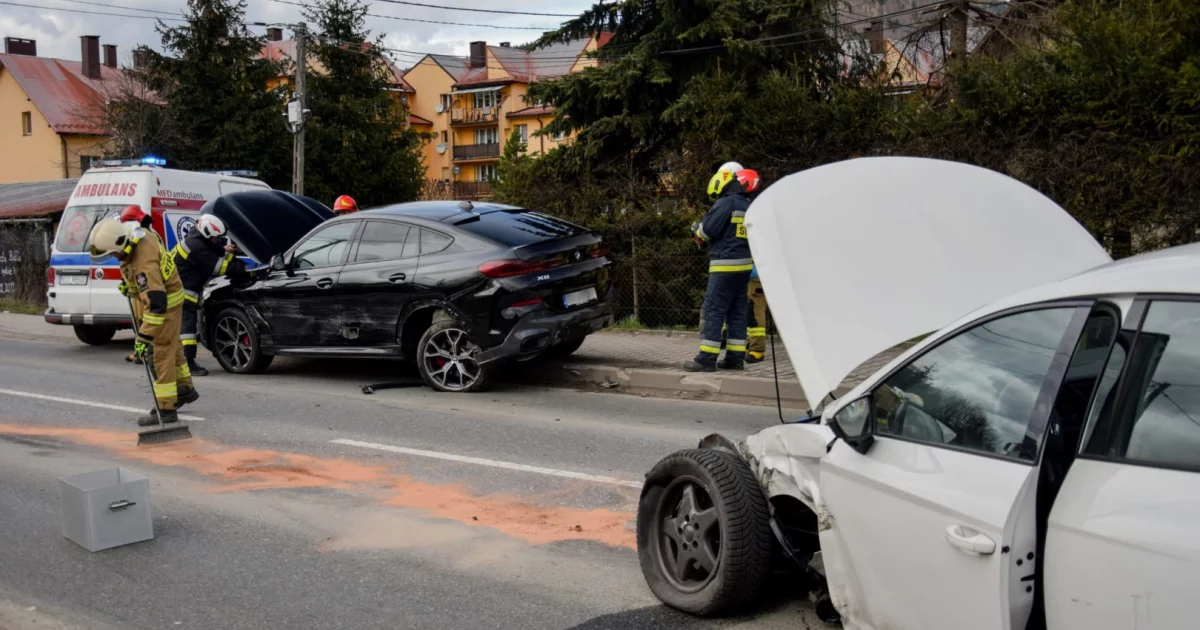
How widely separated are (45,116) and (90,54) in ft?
27.3

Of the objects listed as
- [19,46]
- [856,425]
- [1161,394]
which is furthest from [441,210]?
[19,46]

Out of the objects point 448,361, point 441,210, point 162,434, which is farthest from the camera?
point 441,210

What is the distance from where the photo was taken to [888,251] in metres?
4.20

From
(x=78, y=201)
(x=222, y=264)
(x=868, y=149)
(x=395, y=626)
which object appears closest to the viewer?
(x=395, y=626)

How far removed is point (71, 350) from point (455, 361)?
306 inches

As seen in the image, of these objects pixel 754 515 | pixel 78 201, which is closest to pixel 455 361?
pixel 754 515

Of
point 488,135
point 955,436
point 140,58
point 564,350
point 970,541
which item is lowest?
point 564,350

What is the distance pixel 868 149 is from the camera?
1233 centimetres

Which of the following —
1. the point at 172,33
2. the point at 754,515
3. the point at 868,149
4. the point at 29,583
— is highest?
the point at 172,33

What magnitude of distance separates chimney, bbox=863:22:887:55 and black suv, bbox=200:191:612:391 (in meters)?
10.4

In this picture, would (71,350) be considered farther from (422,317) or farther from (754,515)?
(754,515)

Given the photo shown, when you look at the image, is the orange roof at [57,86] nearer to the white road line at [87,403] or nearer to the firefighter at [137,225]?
the white road line at [87,403]

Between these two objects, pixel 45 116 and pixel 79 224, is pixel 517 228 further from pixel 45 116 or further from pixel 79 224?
pixel 45 116

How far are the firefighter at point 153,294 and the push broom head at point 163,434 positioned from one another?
42 cm
